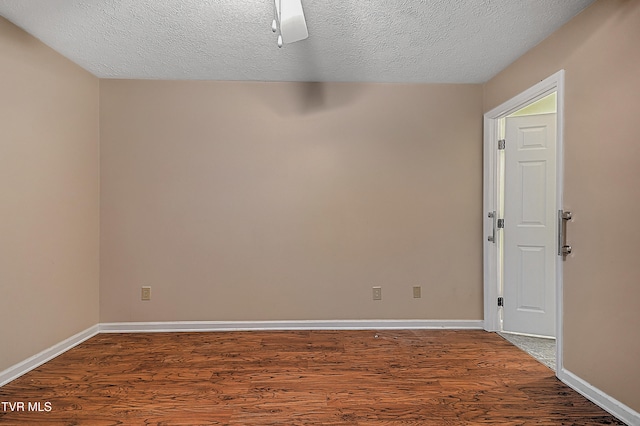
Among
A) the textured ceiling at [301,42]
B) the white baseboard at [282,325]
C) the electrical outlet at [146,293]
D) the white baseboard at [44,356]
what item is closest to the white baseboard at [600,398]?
the white baseboard at [282,325]

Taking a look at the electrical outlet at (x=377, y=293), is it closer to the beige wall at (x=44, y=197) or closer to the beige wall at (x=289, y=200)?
the beige wall at (x=289, y=200)

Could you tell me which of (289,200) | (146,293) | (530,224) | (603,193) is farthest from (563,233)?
(146,293)

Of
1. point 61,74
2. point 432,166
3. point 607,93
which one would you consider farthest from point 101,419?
point 607,93

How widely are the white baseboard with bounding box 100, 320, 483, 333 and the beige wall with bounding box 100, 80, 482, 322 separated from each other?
0.06 meters

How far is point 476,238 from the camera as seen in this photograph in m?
3.21

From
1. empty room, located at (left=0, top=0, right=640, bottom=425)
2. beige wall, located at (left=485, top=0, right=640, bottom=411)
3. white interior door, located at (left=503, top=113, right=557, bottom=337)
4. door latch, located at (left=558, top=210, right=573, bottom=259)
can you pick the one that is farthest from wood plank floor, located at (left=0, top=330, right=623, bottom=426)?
door latch, located at (left=558, top=210, right=573, bottom=259)

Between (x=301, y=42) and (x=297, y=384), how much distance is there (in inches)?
92.3

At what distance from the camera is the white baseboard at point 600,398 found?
68.3 inches

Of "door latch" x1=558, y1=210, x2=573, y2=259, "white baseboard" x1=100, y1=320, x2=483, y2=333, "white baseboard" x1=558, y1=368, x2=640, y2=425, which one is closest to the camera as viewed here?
"white baseboard" x1=558, y1=368, x2=640, y2=425

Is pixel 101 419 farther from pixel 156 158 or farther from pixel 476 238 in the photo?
pixel 476 238

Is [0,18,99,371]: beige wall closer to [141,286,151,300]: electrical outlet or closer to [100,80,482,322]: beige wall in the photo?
[100,80,482,322]: beige wall

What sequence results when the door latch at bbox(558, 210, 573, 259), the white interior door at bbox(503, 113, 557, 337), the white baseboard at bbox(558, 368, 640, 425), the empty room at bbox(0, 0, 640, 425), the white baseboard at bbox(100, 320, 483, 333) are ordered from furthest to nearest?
the white baseboard at bbox(100, 320, 483, 333)
the white interior door at bbox(503, 113, 557, 337)
the door latch at bbox(558, 210, 573, 259)
the empty room at bbox(0, 0, 640, 425)
the white baseboard at bbox(558, 368, 640, 425)

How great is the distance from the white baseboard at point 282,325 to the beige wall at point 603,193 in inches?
44.2

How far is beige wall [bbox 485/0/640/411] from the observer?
1736 mm
